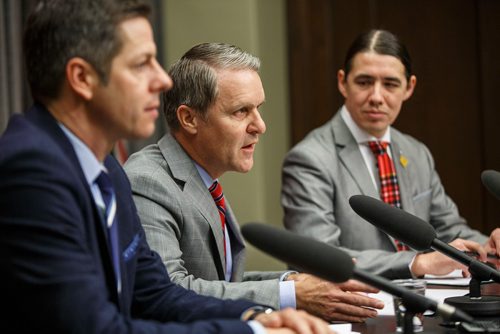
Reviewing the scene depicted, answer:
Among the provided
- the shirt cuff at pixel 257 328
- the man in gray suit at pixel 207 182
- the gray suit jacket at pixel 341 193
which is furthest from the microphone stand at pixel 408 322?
the gray suit jacket at pixel 341 193

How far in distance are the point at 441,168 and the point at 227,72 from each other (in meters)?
2.38

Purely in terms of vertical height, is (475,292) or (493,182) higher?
(493,182)

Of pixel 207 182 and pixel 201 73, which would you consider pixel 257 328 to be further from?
pixel 201 73

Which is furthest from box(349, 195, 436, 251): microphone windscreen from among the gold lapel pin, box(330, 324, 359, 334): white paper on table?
the gold lapel pin

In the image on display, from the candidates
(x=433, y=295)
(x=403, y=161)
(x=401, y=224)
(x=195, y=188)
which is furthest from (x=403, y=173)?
(x=401, y=224)

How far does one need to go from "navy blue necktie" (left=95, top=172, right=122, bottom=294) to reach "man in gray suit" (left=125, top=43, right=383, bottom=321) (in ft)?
1.51

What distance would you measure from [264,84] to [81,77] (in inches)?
118

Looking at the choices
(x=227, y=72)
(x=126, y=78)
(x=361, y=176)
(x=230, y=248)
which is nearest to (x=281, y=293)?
(x=230, y=248)

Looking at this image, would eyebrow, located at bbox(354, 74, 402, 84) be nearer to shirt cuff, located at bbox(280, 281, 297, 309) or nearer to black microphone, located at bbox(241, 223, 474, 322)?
shirt cuff, located at bbox(280, 281, 297, 309)

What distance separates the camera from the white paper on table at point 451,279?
251 cm

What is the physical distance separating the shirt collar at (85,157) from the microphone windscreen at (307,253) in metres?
0.33

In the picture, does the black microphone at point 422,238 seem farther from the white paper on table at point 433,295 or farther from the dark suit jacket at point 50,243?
the dark suit jacket at point 50,243

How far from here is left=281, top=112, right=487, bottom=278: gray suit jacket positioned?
10.0 ft

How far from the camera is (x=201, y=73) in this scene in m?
2.37
